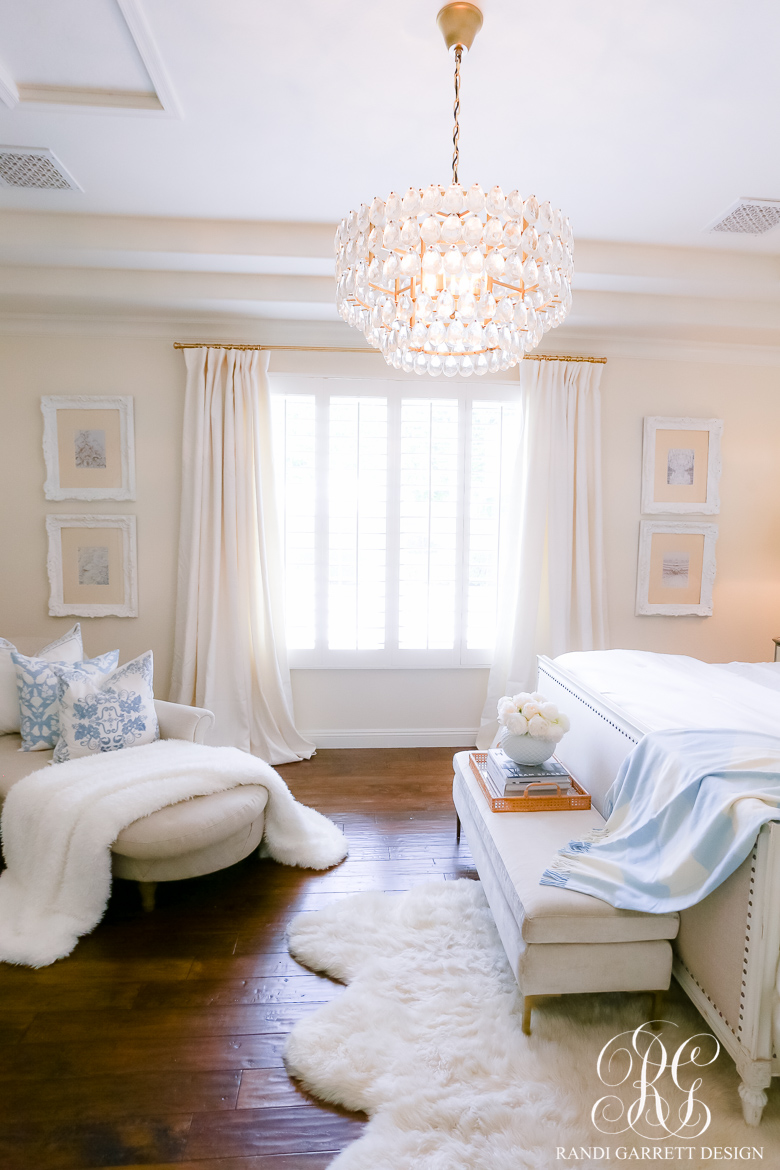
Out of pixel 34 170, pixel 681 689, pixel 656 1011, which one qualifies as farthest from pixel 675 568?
pixel 34 170

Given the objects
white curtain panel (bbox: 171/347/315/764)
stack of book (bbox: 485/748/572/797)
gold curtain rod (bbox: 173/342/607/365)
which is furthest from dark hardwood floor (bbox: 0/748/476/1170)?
gold curtain rod (bbox: 173/342/607/365)

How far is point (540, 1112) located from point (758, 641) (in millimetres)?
3690

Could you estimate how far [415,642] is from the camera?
4.26 metres

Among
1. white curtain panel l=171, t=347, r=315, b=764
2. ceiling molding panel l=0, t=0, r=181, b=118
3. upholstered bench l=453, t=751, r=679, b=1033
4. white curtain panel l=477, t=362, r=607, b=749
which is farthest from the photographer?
white curtain panel l=477, t=362, r=607, b=749

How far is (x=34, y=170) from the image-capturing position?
2697 millimetres

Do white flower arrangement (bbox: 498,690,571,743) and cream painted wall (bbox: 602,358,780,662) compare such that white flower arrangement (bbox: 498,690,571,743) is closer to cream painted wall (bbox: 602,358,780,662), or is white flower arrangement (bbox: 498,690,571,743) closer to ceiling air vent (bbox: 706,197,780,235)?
cream painted wall (bbox: 602,358,780,662)

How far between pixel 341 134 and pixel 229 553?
88.9 inches

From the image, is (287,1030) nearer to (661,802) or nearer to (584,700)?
(661,802)

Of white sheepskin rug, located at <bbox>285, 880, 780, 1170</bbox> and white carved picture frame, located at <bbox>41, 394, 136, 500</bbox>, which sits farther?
white carved picture frame, located at <bbox>41, 394, 136, 500</bbox>

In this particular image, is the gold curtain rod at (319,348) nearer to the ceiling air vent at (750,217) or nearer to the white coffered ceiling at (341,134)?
the white coffered ceiling at (341,134)

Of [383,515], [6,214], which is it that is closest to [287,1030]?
[383,515]

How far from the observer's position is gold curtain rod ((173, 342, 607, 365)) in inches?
156

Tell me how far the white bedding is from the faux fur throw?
1.43 m
